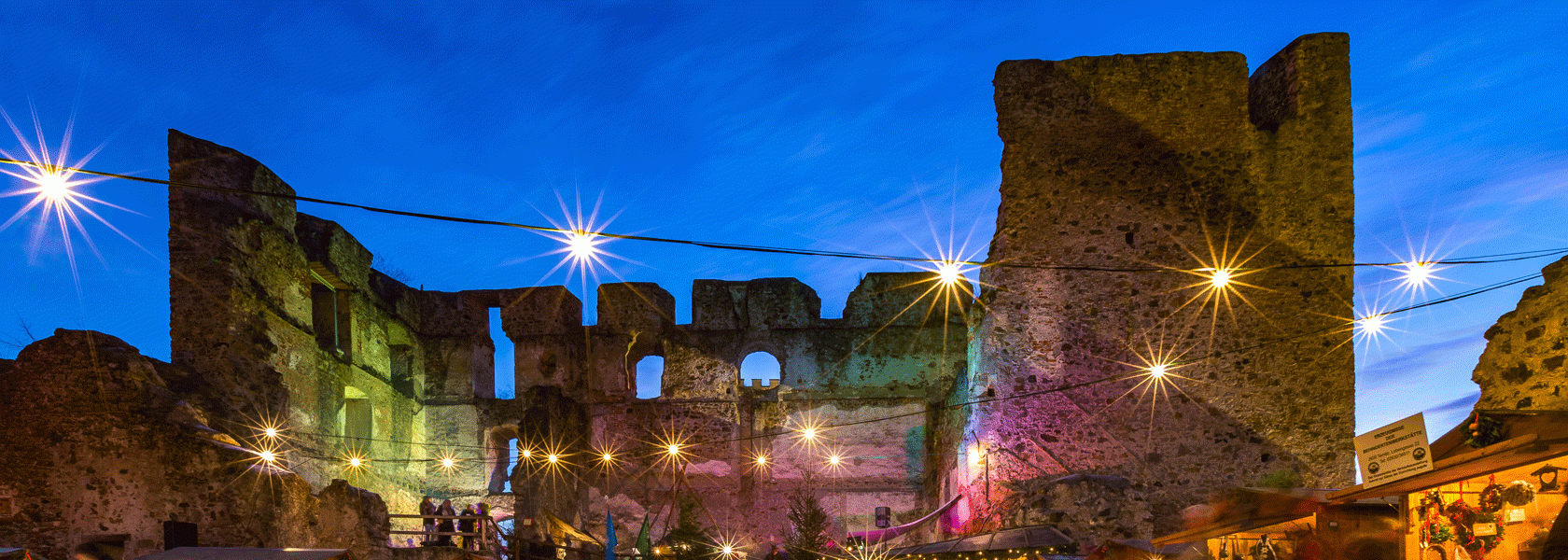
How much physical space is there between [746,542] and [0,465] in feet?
41.6

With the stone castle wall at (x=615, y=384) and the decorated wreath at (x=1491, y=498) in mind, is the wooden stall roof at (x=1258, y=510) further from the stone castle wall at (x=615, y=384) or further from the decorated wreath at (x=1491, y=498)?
the stone castle wall at (x=615, y=384)

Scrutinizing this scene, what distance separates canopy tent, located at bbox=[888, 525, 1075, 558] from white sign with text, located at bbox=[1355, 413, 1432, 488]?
15.6 feet

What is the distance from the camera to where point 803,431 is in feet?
72.1

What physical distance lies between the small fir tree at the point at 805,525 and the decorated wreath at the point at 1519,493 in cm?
1138

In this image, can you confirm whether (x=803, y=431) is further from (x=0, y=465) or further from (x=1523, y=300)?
(x=1523, y=300)

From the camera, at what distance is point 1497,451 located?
6223mm

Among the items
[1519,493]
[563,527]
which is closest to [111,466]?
[563,527]

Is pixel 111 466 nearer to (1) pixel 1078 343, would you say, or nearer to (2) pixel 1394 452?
(1) pixel 1078 343

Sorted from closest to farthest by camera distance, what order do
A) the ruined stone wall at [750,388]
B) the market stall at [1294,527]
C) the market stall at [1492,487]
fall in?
the market stall at [1492,487], the market stall at [1294,527], the ruined stone wall at [750,388]

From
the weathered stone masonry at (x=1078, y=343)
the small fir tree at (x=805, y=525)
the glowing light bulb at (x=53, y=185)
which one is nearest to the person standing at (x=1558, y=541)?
the weathered stone masonry at (x=1078, y=343)

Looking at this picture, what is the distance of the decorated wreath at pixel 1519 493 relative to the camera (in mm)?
6297

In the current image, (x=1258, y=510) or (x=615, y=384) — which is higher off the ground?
(x=615, y=384)

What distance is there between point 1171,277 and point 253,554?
11.4 metres

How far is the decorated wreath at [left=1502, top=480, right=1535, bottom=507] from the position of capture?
20.7 feet
